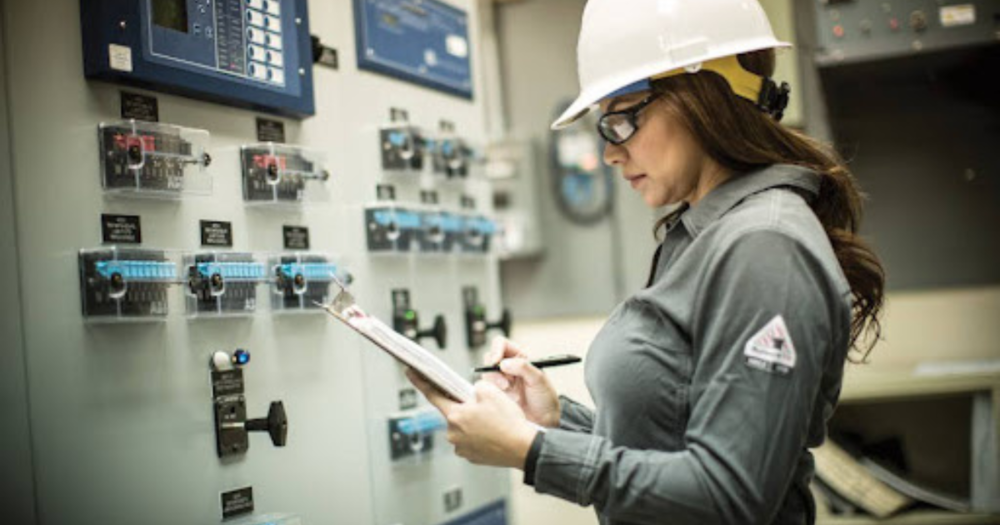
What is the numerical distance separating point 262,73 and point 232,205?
0.82ft

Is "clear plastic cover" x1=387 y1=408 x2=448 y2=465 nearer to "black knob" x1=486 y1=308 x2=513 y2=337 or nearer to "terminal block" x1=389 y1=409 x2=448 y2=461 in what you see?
"terminal block" x1=389 y1=409 x2=448 y2=461

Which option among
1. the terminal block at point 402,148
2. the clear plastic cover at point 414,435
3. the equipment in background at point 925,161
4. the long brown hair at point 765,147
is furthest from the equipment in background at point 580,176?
the long brown hair at point 765,147

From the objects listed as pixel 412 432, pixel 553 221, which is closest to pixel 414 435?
pixel 412 432

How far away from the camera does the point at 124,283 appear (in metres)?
1.37

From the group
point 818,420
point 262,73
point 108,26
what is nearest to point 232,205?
point 262,73

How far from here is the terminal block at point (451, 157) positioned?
225 cm

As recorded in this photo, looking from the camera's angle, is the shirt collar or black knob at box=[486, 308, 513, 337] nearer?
the shirt collar

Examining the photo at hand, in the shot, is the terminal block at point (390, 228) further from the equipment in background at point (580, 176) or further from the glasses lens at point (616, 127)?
the equipment in background at point (580, 176)

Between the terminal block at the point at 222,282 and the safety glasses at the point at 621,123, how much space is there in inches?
26.4

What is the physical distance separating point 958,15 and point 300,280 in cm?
219

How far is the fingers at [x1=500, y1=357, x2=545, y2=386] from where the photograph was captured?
152 centimetres

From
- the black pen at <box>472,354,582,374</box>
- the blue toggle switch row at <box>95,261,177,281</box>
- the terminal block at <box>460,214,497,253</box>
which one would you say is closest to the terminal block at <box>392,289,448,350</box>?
the terminal block at <box>460,214,497,253</box>

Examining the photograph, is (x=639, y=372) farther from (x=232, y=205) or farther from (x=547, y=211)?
(x=547, y=211)

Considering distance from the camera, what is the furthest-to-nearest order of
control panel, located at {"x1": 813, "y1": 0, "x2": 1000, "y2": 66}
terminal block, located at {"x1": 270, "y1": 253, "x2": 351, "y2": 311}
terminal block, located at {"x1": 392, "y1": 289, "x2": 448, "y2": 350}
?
control panel, located at {"x1": 813, "y1": 0, "x2": 1000, "y2": 66}
terminal block, located at {"x1": 392, "y1": 289, "x2": 448, "y2": 350}
terminal block, located at {"x1": 270, "y1": 253, "x2": 351, "y2": 311}
